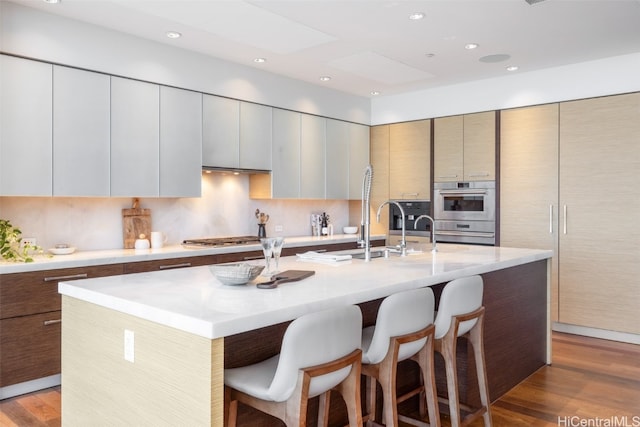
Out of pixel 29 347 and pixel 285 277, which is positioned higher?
pixel 285 277

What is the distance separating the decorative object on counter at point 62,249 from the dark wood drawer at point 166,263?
0.46 metres

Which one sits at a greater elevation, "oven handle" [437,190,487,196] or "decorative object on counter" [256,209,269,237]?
"oven handle" [437,190,487,196]

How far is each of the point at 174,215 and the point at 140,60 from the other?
4.52 feet

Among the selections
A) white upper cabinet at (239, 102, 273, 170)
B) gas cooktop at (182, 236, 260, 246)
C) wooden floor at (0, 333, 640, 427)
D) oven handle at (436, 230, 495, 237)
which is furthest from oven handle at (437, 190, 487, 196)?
gas cooktop at (182, 236, 260, 246)

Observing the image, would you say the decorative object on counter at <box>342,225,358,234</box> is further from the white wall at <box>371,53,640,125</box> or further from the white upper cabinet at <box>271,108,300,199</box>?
the white wall at <box>371,53,640,125</box>

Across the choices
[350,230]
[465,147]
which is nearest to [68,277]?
[350,230]

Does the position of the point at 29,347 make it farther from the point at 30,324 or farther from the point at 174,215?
the point at 174,215

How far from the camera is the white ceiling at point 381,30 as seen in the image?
3.28 meters

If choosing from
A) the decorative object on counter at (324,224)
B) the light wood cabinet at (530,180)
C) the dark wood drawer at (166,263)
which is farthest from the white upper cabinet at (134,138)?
the light wood cabinet at (530,180)

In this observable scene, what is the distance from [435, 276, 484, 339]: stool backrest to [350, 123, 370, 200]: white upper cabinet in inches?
138

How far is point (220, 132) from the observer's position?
4480mm

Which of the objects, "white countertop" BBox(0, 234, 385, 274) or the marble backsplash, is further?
the marble backsplash

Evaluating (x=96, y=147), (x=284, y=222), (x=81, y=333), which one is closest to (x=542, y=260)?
(x=284, y=222)

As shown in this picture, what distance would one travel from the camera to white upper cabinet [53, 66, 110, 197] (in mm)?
3461
